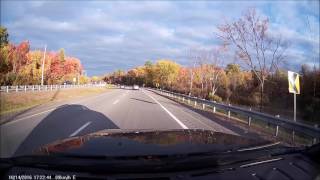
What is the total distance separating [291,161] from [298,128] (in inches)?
368

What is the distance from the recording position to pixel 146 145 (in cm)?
448

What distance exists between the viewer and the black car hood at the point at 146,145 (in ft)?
13.3

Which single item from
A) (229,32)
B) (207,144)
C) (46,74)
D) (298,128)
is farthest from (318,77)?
(46,74)

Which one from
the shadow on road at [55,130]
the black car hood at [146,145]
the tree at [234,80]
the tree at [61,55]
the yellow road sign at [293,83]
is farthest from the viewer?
the tree at [61,55]

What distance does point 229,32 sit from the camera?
30.2 metres

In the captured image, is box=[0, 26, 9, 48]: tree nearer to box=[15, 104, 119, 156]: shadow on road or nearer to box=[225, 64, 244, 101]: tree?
box=[225, 64, 244, 101]: tree

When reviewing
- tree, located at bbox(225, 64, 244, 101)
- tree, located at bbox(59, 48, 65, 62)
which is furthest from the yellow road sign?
tree, located at bbox(59, 48, 65, 62)

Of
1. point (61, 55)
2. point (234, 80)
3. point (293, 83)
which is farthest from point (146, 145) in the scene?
point (61, 55)

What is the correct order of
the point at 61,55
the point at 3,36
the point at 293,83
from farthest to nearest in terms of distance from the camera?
the point at 61,55 < the point at 3,36 < the point at 293,83

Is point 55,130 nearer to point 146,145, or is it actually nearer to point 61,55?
point 146,145

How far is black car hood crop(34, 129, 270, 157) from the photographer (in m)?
4.05

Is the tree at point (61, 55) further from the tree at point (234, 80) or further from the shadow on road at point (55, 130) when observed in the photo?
the shadow on road at point (55, 130)

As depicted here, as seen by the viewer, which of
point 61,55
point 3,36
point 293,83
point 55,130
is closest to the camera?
point 55,130

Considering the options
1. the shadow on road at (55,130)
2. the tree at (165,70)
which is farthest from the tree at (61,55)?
the shadow on road at (55,130)
